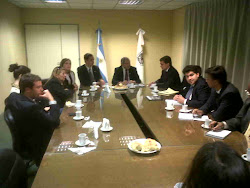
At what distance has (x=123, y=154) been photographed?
159 cm

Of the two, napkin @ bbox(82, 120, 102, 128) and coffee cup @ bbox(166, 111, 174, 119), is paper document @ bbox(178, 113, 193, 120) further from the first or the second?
napkin @ bbox(82, 120, 102, 128)

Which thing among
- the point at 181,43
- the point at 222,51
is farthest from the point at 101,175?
the point at 181,43

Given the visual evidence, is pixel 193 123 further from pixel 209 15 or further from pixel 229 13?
pixel 209 15

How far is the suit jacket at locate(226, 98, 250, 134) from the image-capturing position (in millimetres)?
2176

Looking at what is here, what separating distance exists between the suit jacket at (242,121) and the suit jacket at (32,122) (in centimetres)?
163

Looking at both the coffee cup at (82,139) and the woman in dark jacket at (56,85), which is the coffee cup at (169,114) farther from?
the woman in dark jacket at (56,85)

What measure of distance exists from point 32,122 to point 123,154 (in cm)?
102

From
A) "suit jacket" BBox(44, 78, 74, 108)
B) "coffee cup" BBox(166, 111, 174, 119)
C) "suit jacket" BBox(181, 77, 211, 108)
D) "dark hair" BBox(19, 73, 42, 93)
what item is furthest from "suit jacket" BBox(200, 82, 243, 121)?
"suit jacket" BBox(44, 78, 74, 108)

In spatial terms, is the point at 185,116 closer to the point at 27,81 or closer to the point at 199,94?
the point at 199,94

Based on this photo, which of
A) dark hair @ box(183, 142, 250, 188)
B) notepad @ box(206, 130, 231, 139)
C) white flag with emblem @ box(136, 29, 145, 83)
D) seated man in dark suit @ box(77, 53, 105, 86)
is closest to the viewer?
dark hair @ box(183, 142, 250, 188)

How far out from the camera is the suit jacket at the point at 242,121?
7.14 feet

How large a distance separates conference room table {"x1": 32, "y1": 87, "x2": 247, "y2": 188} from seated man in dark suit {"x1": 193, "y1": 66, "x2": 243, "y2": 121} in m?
0.42

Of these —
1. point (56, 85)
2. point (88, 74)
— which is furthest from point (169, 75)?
point (56, 85)

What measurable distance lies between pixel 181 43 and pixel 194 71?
3.30 metres
